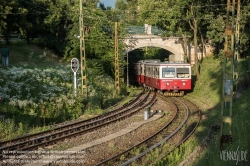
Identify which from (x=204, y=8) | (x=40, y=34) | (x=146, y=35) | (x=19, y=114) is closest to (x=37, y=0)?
(x=40, y=34)

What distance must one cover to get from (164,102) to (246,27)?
10646 millimetres

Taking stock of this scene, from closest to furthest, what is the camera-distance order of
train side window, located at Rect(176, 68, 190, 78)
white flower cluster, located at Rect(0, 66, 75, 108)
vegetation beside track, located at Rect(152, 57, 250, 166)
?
1. vegetation beside track, located at Rect(152, 57, 250, 166)
2. white flower cluster, located at Rect(0, 66, 75, 108)
3. train side window, located at Rect(176, 68, 190, 78)

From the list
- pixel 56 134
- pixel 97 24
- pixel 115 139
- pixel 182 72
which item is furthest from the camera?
pixel 97 24

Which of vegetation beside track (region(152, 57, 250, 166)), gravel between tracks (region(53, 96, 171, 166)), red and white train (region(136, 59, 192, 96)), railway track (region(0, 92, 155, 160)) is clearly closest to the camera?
vegetation beside track (region(152, 57, 250, 166))

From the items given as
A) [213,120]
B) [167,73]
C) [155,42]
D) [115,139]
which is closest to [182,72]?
[167,73]

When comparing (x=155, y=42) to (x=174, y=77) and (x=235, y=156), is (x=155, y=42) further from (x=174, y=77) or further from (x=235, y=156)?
(x=235, y=156)

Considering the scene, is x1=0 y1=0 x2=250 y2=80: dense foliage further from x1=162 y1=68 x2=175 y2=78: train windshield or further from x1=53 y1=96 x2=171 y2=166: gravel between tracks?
x1=53 y1=96 x2=171 y2=166: gravel between tracks

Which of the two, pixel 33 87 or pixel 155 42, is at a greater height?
pixel 155 42

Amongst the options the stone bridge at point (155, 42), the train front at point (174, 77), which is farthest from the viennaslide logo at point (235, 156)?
the stone bridge at point (155, 42)

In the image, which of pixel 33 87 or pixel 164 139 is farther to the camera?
pixel 33 87

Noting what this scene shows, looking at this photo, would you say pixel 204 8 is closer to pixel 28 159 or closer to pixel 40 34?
pixel 40 34

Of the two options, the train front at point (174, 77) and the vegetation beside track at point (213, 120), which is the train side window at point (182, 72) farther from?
the vegetation beside track at point (213, 120)

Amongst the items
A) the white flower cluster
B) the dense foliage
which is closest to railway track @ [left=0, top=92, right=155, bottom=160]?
the white flower cluster

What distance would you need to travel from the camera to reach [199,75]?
118 feet
